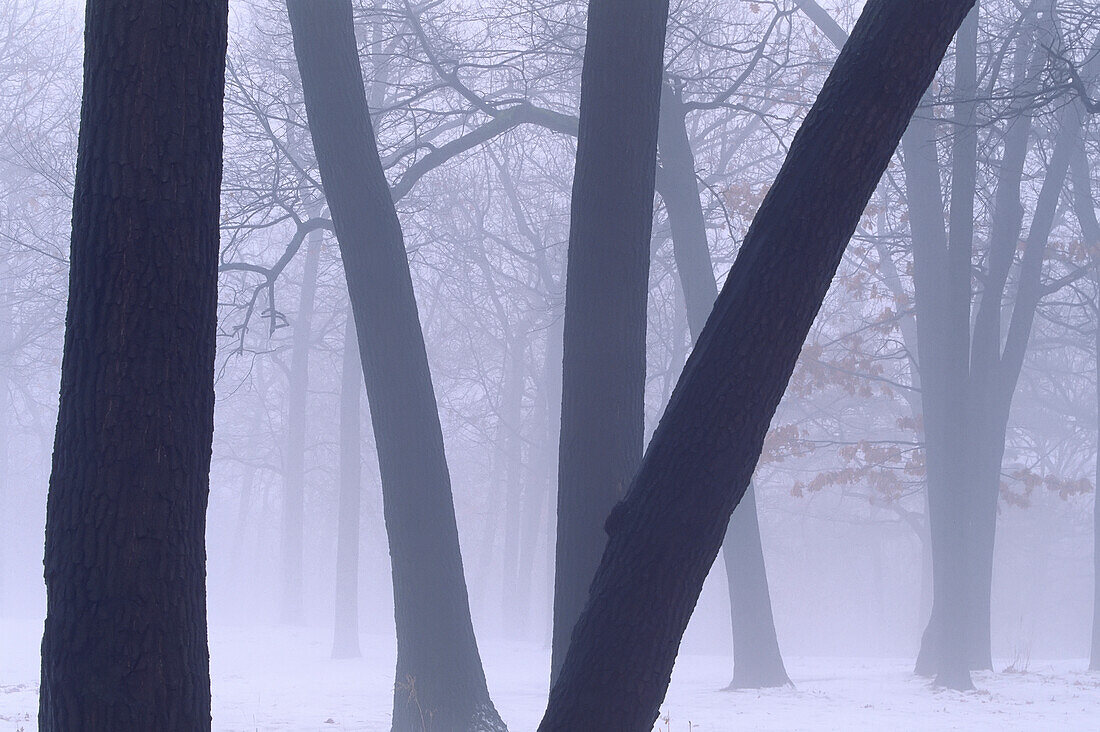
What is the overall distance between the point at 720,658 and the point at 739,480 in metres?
22.7

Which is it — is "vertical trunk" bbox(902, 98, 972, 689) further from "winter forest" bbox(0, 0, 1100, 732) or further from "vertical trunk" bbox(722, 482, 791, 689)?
"vertical trunk" bbox(722, 482, 791, 689)

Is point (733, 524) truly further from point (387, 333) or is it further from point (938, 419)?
point (387, 333)

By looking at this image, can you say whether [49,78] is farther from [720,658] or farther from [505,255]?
[720,658]

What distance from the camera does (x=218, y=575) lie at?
4962cm

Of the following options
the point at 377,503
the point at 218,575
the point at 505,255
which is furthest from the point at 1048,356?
the point at 218,575

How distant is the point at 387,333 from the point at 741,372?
15.6 feet

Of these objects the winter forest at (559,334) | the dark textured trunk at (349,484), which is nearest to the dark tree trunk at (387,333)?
the winter forest at (559,334)

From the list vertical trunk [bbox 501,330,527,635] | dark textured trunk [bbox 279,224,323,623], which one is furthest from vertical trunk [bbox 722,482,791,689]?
dark textured trunk [bbox 279,224,323,623]

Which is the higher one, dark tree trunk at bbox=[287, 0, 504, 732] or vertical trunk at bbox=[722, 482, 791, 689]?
dark tree trunk at bbox=[287, 0, 504, 732]

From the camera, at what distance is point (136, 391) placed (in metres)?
3.15

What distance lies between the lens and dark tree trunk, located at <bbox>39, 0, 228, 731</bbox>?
3.12 metres

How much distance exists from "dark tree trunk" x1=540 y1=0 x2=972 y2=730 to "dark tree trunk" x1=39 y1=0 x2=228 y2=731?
135 centimetres

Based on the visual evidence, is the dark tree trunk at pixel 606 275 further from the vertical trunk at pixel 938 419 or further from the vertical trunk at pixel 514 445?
the vertical trunk at pixel 514 445

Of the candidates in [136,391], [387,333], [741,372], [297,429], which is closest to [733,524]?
[387,333]
